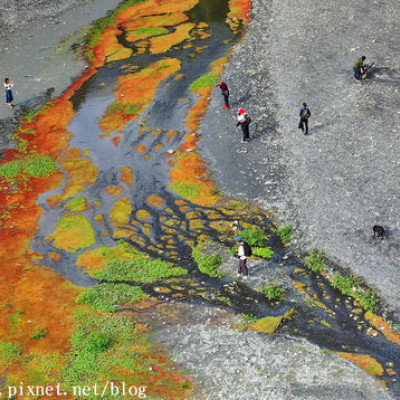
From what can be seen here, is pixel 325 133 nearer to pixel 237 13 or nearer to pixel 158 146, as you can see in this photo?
pixel 158 146

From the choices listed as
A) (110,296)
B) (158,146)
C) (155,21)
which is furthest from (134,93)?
A: (110,296)

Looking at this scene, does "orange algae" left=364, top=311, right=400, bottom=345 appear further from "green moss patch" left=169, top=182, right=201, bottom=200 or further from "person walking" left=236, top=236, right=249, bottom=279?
"green moss patch" left=169, top=182, right=201, bottom=200

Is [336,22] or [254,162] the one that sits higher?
[336,22]

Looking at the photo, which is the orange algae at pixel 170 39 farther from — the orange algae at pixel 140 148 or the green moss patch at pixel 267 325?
the green moss patch at pixel 267 325

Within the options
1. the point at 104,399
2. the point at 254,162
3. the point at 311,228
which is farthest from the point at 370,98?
the point at 104,399

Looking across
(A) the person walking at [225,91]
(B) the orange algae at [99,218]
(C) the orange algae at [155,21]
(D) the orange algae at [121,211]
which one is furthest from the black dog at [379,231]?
(C) the orange algae at [155,21]

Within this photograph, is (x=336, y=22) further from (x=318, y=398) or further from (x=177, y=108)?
(x=318, y=398)
